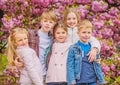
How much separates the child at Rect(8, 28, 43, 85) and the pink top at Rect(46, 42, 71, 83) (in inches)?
11.4

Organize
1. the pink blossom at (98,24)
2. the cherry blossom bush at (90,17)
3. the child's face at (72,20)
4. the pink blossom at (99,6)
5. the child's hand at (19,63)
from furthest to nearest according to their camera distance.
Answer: the pink blossom at (99,6), the pink blossom at (98,24), the cherry blossom bush at (90,17), the child's face at (72,20), the child's hand at (19,63)

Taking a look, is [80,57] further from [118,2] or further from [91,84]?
[118,2]

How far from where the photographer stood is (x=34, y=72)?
6375 millimetres

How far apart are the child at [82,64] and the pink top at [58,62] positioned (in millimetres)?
329

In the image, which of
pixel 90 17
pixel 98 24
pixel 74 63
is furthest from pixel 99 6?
pixel 74 63

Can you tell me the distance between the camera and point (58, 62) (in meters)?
6.76

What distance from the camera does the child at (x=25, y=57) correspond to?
20.9 feet

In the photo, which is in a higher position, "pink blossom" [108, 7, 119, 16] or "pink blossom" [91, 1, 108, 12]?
"pink blossom" [91, 1, 108, 12]

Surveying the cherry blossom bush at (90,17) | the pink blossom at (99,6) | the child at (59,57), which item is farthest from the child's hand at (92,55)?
the pink blossom at (99,6)

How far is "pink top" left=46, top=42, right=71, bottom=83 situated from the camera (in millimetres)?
6734

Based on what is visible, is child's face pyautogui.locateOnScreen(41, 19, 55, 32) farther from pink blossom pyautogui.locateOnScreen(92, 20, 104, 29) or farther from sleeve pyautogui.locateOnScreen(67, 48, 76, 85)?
pink blossom pyautogui.locateOnScreen(92, 20, 104, 29)

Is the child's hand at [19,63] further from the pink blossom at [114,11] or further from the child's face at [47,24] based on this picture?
the pink blossom at [114,11]

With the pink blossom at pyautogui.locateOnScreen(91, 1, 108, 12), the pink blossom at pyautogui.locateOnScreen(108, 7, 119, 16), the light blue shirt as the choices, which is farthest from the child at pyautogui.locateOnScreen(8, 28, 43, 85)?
the pink blossom at pyautogui.locateOnScreen(108, 7, 119, 16)

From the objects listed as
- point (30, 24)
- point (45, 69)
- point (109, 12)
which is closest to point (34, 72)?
point (45, 69)
